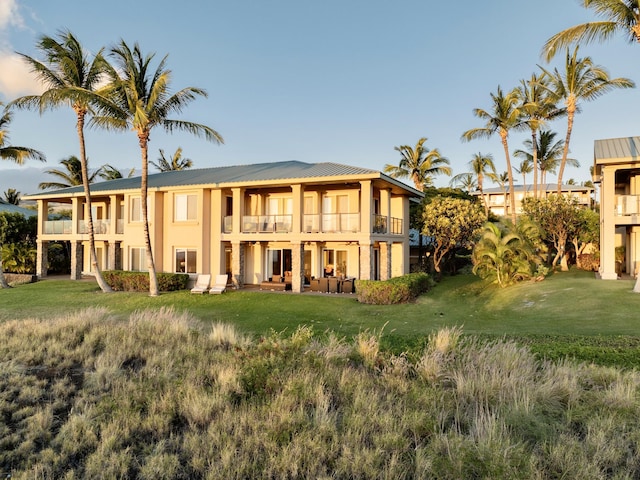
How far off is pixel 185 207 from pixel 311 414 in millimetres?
20780

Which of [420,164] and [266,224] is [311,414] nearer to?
[266,224]

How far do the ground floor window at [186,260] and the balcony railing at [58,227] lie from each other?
945 cm

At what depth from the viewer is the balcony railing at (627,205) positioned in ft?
63.1

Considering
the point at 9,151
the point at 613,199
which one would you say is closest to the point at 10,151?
the point at 9,151

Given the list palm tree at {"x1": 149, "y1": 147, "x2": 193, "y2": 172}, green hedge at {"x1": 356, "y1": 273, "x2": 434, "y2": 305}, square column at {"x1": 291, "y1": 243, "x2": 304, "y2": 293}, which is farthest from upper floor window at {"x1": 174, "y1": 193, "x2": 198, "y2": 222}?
palm tree at {"x1": 149, "y1": 147, "x2": 193, "y2": 172}

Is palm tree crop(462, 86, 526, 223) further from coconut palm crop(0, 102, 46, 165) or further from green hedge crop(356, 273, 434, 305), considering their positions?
coconut palm crop(0, 102, 46, 165)

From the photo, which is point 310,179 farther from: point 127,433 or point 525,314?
point 127,433

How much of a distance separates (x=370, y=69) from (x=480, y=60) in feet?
20.1

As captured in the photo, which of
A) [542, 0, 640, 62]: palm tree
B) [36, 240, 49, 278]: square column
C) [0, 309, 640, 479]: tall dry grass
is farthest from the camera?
[36, 240, 49, 278]: square column

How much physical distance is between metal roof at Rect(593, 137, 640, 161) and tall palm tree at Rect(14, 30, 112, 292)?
24.8 meters

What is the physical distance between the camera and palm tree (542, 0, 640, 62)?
15.3m

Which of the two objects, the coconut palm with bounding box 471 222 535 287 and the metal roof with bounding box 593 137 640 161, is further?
the coconut palm with bounding box 471 222 535 287

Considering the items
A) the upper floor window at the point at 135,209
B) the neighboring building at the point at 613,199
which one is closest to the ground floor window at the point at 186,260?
the upper floor window at the point at 135,209

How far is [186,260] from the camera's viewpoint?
77.3 feet
